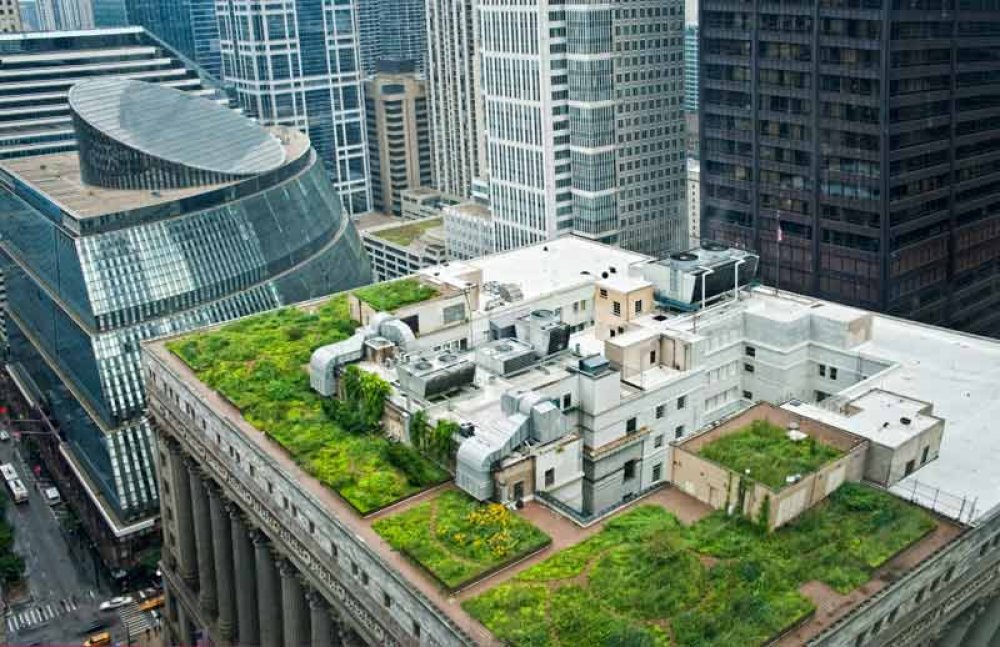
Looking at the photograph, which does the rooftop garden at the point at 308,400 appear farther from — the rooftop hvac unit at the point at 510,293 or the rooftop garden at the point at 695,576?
Result: the rooftop garden at the point at 695,576

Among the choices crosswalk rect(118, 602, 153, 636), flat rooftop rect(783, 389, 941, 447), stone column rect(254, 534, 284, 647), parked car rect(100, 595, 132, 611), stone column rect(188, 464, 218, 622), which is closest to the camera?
flat rooftop rect(783, 389, 941, 447)

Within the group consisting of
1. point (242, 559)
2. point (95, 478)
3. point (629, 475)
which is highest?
point (629, 475)

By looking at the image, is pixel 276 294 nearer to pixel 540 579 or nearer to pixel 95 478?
pixel 95 478

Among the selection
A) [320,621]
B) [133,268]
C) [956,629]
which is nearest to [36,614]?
[133,268]

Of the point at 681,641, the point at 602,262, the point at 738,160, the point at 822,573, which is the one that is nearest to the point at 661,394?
the point at 822,573

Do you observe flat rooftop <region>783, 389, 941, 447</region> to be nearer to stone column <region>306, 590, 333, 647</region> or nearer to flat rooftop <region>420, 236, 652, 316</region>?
flat rooftop <region>420, 236, 652, 316</region>

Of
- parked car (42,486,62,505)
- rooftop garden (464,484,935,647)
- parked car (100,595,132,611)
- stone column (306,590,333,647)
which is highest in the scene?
rooftop garden (464,484,935,647)

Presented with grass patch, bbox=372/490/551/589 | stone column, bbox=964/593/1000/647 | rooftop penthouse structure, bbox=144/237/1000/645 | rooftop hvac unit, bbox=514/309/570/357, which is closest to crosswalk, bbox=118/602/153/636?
rooftop penthouse structure, bbox=144/237/1000/645
